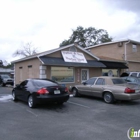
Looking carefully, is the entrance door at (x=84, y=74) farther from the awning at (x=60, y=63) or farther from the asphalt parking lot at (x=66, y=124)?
the asphalt parking lot at (x=66, y=124)

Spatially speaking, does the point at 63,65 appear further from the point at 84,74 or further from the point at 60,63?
the point at 84,74

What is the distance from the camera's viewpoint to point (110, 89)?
9406 mm

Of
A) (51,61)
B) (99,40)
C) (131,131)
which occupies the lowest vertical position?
(131,131)

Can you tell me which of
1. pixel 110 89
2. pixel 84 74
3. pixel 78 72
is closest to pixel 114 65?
pixel 84 74

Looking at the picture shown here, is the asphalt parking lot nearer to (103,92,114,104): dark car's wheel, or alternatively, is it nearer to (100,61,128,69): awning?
(103,92,114,104): dark car's wheel

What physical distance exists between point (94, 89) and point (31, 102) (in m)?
4.06

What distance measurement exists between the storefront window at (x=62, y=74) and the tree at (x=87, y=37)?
30001mm

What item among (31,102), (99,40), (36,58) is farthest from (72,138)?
(99,40)

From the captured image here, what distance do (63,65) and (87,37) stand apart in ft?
110

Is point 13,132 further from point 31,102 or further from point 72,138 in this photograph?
point 31,102

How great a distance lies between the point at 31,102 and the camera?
8133 mm

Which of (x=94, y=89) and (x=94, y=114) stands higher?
(x=94, y=89)

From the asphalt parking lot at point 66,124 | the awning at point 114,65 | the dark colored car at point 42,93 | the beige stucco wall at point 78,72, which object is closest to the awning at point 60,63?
the beige stucco wall at point 78,72

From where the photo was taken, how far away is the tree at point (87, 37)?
45.2 m
